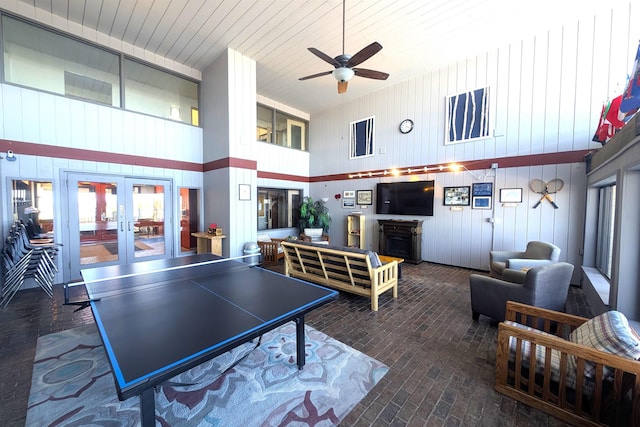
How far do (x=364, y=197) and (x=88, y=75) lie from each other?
24.1 feet

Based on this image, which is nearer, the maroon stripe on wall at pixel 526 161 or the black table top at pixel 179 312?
the black table top at pixel 179 312

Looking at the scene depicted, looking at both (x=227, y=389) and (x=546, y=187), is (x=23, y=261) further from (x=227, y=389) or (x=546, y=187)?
(x=546, y=187)

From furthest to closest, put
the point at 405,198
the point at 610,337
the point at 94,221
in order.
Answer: the point at 405,198, the point at 94,221, the point at 610,337

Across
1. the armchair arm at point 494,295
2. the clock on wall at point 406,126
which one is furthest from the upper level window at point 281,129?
the armchair arm at point 494,295

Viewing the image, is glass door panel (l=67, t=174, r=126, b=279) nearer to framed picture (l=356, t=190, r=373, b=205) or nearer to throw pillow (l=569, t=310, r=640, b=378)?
framed picture (l=356, t=190, r=373, b=205)

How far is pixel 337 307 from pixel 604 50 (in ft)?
21.6

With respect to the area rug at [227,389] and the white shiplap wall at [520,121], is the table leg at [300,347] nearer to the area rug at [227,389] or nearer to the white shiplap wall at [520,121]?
the area rug at [227,389]

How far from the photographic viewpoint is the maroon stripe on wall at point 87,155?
435 cm

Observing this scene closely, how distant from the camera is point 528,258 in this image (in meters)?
4.57

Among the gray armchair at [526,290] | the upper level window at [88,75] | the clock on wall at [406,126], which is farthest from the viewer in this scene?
the clock on wall at [406,126]

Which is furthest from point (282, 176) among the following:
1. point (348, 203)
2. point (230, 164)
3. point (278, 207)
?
point (230, 164)

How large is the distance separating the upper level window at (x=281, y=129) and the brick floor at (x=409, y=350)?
6135mm

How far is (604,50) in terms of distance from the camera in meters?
4.39

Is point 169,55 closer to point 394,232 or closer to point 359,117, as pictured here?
point 359,117
